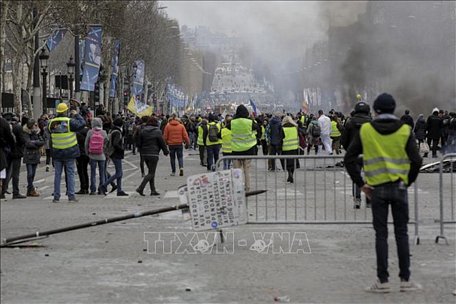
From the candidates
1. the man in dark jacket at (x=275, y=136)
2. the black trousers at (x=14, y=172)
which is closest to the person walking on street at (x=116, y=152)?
the black trousers at (x=14, y=172)

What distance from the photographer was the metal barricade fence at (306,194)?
1367 centimetres

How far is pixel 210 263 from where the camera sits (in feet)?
36.1

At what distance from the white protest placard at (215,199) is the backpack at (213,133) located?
59.2 ft

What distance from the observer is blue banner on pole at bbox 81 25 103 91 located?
146 feet

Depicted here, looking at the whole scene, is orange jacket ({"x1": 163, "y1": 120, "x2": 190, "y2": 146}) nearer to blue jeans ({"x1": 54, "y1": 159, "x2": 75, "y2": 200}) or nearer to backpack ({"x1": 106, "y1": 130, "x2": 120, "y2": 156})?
backpack ({"x1": 106, "y1": 130, "x2": 120, "y2": 156})

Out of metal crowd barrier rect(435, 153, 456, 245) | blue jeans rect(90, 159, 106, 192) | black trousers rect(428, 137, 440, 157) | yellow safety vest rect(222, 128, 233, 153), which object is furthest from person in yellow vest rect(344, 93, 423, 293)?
black trousers rect(428, 137, 440, 157)

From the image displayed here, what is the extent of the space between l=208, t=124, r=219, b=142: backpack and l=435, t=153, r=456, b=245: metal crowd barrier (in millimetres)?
14795

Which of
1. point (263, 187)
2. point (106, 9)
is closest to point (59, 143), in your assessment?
point (263, 187)

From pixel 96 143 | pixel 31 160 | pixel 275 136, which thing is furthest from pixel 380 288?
pixel 275 136

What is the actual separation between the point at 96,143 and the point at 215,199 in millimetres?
8919

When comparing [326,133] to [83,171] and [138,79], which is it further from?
[138,79]

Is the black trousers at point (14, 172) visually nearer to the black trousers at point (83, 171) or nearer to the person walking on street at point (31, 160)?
the person walking on street at point (31, 160)

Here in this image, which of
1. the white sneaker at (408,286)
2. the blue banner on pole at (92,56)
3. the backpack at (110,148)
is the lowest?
the white sneaker at (408,286)

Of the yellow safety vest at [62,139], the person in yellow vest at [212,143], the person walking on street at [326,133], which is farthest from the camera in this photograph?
the person walking on street at [326,133]
